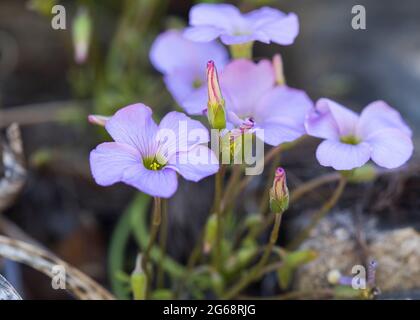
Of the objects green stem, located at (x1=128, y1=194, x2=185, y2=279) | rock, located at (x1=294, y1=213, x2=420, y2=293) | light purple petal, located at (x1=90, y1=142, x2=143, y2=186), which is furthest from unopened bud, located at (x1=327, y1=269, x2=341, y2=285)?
light purple petal, located at (x1=90, y1=142, x2=143, y2=186)

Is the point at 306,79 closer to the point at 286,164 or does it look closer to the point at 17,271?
the point at 286,164

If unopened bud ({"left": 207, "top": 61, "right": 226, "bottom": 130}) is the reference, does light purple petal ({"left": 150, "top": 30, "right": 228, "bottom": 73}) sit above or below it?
above

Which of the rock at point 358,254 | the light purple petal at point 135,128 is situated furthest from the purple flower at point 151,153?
the rock at point 358,254

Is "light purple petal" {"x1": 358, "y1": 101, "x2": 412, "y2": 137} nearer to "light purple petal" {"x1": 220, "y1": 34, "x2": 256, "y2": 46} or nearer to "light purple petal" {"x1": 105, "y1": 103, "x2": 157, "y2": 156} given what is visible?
"light purple petal" {"x1": 220, "y1": 34, "x2": 256, "y2": 46}

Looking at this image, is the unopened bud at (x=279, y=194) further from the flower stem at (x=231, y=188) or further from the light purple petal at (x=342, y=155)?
the flower stem at (x=231, y=188)

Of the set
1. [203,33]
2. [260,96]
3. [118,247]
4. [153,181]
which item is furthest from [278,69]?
[118,247]

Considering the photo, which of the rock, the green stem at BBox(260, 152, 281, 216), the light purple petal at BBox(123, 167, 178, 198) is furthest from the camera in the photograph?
the green stem at BBox(260, 152, 281, 216)
